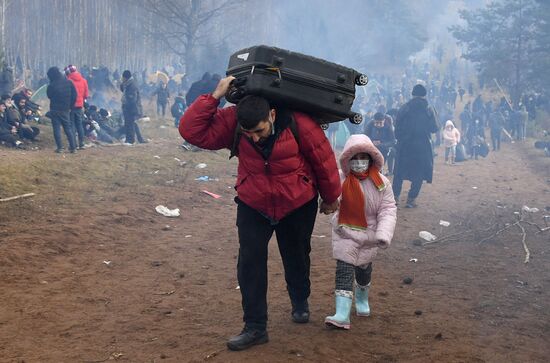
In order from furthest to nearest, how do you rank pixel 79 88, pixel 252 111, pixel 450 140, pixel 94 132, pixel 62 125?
pixel 450 140 → pixel 94 132 → pixel 79 88 → pixel 62 125 → pixel 252 111

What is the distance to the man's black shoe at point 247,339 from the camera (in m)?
3.79

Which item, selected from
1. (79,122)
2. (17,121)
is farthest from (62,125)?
(17,121)

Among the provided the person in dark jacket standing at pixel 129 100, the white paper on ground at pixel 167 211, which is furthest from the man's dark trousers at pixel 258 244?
the person in dark jacket standing at pixel 129 100

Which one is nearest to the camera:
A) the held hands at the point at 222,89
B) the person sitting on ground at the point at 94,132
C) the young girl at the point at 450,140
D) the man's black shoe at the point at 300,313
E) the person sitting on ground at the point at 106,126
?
the held hands at the point at 222,89

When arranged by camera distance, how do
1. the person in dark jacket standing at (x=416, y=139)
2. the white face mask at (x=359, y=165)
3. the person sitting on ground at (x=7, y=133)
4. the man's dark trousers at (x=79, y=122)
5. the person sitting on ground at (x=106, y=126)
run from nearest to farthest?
the white face mask at (x=359, y=165)
the person in dark jacket standing at (x=416, y=139)
the person sitting on ground at (x=7, y=133)
the man's dark trousers at (x=79, y=122)
the person sitting on ground at (x=106, y=126)

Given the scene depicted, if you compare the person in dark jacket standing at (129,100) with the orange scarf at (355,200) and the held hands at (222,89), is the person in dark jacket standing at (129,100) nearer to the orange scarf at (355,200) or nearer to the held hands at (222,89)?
the orange scarf at (355,200)

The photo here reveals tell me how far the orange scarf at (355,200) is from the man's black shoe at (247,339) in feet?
3.26

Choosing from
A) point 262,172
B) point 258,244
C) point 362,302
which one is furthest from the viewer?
point 362,302

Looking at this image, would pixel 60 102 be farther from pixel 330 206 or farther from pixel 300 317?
pixel 330 206

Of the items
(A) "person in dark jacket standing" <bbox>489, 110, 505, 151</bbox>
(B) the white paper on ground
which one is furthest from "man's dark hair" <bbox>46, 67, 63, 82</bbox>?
(A) "person in dark jacket standing" <bbox>489, 110, 505, 151</bbox>

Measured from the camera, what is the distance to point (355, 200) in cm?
423

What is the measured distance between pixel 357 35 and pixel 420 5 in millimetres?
12524

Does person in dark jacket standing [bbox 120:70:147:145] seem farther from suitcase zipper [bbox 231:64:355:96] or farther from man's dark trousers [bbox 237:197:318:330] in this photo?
suitcase zipper [bbox 231:64:355:96]

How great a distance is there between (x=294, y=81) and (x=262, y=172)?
0.59 m
